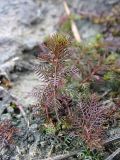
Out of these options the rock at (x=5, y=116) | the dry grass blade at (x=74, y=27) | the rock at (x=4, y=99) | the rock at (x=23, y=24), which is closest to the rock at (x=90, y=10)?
the dry grass blade at (x=74, y=27)

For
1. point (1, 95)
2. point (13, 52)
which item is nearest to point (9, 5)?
point (13, 52)

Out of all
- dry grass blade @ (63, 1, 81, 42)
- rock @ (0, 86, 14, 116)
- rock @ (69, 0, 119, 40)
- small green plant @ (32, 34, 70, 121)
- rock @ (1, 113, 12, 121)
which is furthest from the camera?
rock @ (69, 0, 119, 40)

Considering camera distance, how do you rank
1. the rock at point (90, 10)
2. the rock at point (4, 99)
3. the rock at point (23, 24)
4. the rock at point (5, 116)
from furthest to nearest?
the rock at point (90, 10), the rock at point (23, 24), the rock at point (4, 99), the rock at point (5, 116)

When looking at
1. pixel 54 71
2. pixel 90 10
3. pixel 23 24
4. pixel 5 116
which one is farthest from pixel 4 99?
pixel 90 10

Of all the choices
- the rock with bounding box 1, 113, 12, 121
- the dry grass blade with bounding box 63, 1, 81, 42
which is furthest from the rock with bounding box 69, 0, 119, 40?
the rock with bounding box 1, 113, 12, 121

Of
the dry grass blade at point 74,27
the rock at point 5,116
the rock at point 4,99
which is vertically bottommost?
the rock at point 5,116

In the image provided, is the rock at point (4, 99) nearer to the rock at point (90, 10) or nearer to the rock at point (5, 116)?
the rock at point (5, 116)

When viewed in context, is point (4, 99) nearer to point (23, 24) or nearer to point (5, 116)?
point (5, 116)

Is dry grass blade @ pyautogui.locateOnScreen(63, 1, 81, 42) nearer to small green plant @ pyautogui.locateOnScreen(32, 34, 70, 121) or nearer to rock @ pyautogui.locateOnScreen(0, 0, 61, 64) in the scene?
rock @ pyautogui.locateOnScreen(0, 0, 61, 64)

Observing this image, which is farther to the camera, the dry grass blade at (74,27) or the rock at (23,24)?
the dry grass blade at (74,27)

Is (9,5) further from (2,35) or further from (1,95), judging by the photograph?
(1,95)

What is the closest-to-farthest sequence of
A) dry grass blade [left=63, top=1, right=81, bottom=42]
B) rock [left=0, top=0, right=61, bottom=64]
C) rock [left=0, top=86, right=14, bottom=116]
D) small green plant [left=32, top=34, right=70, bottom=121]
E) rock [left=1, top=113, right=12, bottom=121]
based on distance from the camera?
small green plant [left=32, top=34, right=70, bottom=121], rock [left=1, top=113, right=12, bottom=121], rock [left=0, top=86, right=14, bottom=116], rock [left=0, top=0, right=61, bottom=64], dry grass blade [left=63, top=1, right=81, bottom=42]

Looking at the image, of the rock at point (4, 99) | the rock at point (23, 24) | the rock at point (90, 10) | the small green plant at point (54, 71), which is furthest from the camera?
→ the rock at point (90, 10)
